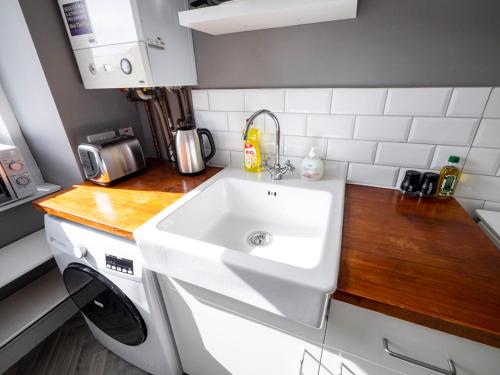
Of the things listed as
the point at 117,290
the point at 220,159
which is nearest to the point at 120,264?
the point at 117,290

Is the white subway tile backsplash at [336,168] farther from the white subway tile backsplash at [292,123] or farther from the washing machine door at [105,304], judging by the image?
the washing machine door at [105,304]

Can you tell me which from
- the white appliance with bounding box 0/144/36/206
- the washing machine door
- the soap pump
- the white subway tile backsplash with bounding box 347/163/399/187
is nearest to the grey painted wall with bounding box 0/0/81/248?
the white appliance with bounding box 0/144/36/206

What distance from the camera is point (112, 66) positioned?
90cm

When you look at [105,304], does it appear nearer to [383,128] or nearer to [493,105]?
[383,128]

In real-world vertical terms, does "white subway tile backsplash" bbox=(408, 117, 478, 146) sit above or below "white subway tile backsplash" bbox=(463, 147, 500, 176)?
above

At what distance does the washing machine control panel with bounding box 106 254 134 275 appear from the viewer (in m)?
0.76

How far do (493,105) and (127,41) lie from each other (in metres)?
1.22

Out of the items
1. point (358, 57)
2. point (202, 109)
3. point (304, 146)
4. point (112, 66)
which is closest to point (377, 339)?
point (304, 146)

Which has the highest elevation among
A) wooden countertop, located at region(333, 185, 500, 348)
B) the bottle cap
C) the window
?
the window

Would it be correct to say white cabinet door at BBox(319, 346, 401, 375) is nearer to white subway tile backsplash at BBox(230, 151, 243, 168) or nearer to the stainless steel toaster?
white subway tile backsplash at BBox(230, 151, 243, 168)

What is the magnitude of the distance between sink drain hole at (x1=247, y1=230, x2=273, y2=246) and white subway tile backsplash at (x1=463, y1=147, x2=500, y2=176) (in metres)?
0.73

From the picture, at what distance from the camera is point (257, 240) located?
88 cm

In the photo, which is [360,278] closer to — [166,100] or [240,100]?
[240,100]

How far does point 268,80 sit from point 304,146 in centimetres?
31
